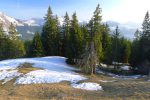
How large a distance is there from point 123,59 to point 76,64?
703 inches

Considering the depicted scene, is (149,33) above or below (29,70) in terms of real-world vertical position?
above

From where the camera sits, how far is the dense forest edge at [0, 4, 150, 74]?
61.1 metres

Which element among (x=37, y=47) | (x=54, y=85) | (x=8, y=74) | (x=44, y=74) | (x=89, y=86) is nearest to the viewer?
(x=89, y=86)

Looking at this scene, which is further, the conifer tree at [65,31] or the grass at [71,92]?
the conifer tree at [65,31]

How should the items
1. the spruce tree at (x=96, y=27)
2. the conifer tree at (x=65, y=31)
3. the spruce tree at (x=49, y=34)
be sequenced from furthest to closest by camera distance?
the spruce tree at (x=49, y=34) → the conifer tree at (x=65, y=31) → the spruce tree at (x=96, y=27)

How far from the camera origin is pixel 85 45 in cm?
6197

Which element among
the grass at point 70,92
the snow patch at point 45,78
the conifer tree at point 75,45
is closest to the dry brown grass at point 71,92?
the grass at point 70,92

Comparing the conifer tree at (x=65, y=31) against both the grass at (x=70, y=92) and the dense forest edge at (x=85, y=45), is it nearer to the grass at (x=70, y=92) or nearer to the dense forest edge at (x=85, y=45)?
the dense forest edge at (x=85, y=45)

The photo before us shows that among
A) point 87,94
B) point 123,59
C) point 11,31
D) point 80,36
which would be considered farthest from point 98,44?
point 11,31

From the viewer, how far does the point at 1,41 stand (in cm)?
8450

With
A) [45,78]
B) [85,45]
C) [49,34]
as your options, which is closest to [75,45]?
[85,45]

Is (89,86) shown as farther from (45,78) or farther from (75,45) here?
(75,45)

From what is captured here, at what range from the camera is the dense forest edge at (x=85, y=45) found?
200 ft

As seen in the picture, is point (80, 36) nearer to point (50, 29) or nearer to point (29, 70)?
point (50, 29)
